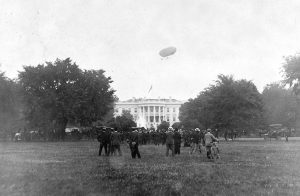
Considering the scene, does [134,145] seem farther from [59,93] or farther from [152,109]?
[152,109]

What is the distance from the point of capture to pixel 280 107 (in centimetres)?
10056

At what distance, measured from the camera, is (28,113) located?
63.3 m

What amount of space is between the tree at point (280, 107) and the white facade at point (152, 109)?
7814 centimetres

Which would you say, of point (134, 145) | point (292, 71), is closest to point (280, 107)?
point (292, 71)

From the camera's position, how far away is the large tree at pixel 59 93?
201ft

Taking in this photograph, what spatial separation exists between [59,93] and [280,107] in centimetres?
5682

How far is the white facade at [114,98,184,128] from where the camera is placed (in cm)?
18150

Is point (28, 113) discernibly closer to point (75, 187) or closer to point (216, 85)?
point (216, 85)

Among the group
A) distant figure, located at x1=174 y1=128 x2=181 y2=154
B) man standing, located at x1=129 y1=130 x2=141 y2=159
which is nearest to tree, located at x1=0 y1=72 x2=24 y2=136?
distant figure, located at x1=174 y1=128 x2=181 y2=154

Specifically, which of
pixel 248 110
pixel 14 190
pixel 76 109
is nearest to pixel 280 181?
pixel 14 190

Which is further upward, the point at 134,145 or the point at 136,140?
the point at 136,140

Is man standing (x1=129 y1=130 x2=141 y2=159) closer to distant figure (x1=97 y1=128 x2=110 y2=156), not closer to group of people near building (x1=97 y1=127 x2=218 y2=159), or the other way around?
group of people near building (x1=97 y1=127 x2=218 y2=159)

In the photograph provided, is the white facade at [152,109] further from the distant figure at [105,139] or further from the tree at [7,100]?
the distant figure at [105,139]

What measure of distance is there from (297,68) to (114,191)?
47462 millimetres
